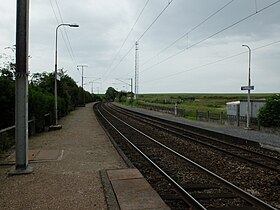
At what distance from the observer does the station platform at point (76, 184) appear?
A: 231 inches

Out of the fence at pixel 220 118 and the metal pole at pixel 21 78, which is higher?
the metal pole at pixel 21 78

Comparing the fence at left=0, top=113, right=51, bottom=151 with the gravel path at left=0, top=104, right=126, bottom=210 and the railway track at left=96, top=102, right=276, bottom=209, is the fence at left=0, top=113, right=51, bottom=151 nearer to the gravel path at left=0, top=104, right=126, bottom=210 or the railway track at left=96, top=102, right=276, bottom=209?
the gravel path at left=0, top=104, right=126, bottom=210

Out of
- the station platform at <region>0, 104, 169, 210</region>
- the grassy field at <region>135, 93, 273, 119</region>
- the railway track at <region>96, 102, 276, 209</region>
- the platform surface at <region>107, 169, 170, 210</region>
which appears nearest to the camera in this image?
the platform surface at <region>107, 169, 170, 210</region>

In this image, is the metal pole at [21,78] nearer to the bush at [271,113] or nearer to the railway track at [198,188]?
the railway track at [198,188]

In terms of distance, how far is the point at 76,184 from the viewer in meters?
7.26

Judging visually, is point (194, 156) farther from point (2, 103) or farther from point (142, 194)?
point (2, 103)

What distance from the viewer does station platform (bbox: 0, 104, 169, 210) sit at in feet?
19.2

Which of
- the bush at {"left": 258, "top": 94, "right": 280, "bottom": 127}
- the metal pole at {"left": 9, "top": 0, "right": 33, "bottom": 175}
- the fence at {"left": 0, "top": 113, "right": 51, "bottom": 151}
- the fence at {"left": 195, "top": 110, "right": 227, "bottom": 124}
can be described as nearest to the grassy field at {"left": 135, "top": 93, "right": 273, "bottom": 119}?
the fence at {"left": 195, "top": 110, "right": 227, "bottom": 124}

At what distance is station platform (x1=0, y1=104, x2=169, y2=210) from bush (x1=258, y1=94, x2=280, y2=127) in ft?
45.2

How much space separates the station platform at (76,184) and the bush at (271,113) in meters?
13.8

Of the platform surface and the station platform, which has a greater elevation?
the platform surface

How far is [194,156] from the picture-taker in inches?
470

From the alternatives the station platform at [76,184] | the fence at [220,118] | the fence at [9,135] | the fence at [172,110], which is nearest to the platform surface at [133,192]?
the station platform at [76,184]

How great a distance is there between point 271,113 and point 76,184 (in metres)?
17.5
